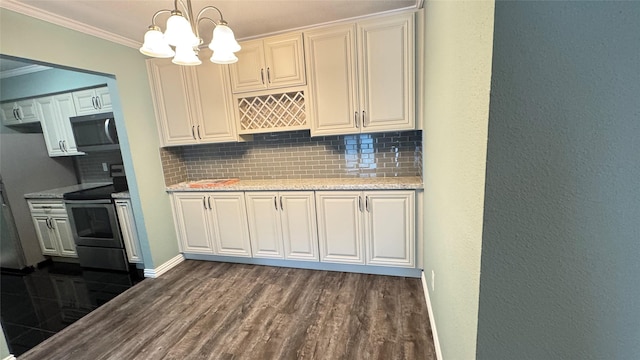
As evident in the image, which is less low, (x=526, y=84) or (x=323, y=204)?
(x=526, y=84)

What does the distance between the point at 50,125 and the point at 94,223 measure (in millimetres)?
1467

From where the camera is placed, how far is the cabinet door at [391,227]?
234cm

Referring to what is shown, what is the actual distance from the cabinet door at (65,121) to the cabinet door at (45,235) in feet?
2.88

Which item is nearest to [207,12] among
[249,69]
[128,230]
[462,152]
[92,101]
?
[249,69]

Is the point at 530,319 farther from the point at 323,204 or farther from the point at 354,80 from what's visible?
the point at 354,80

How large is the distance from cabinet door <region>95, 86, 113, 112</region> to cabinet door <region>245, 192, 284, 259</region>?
74.7 inches

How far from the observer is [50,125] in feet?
10.7

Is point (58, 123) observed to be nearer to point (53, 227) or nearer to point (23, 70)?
point (23, 70)

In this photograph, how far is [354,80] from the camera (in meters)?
2.35

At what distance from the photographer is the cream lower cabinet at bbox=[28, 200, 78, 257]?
3174 mm

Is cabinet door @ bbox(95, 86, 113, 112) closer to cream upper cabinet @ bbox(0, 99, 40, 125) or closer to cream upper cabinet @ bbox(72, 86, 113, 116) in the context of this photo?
cream upper cabinet @ bbox(72, 86, 113, 116)

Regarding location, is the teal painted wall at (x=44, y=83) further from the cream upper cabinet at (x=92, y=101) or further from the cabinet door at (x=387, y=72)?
the cabinet door at (x=387, y=72)

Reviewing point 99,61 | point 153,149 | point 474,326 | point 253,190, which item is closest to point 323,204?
point 253,190

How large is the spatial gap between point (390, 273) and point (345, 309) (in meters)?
0.67
